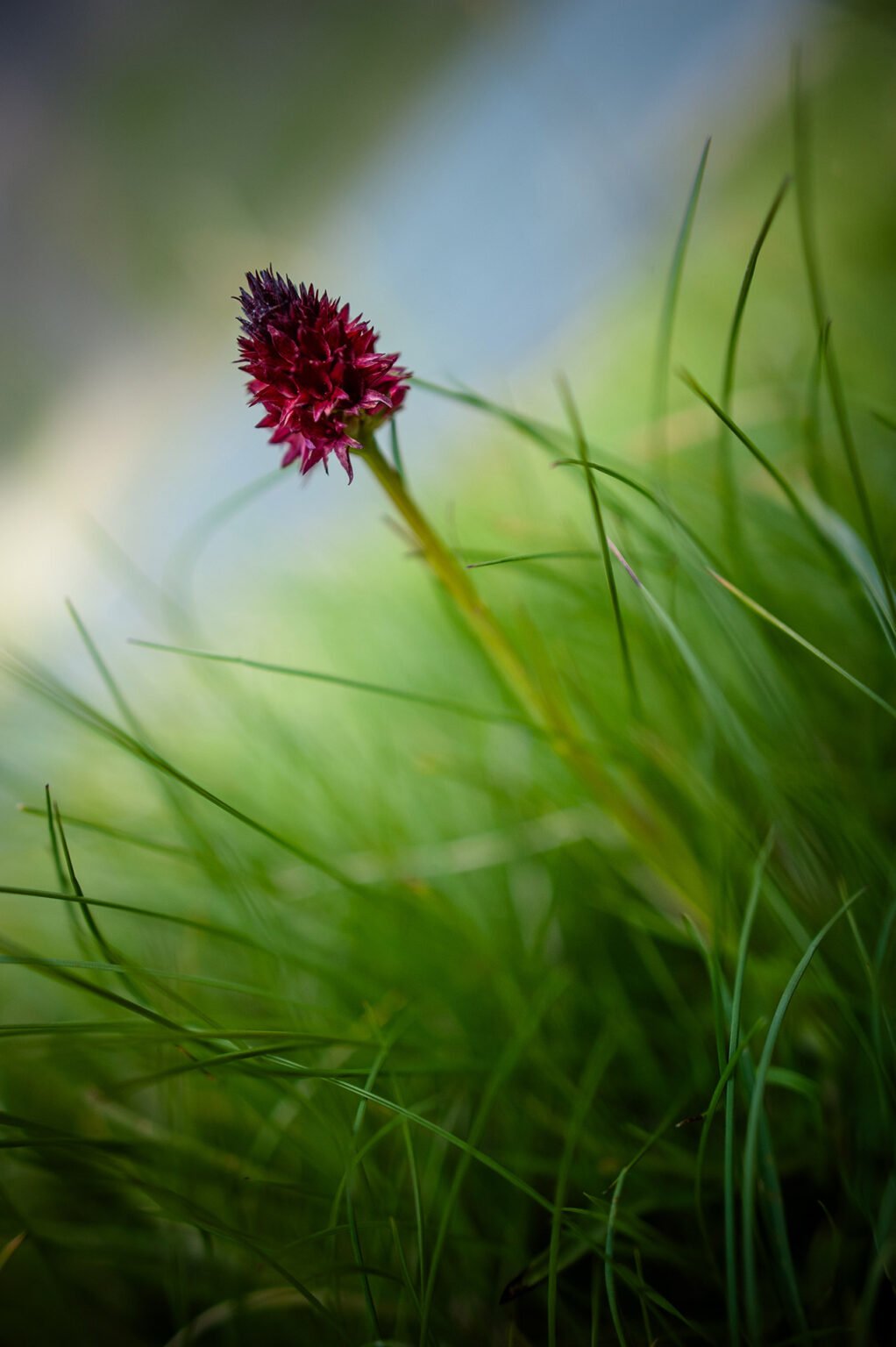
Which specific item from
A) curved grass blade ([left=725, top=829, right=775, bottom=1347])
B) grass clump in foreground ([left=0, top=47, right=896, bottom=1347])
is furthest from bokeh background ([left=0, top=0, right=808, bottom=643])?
curved grass blade ([left=725, top=829, right=775, bottom=1347])

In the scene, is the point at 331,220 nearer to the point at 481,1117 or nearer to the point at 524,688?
the point at 524,688

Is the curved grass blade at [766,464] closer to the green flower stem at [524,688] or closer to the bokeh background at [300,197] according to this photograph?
the green flower stem at [524,688]

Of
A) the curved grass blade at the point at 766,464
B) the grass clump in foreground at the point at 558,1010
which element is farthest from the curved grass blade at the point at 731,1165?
the curved grass blade at the point at 766,464

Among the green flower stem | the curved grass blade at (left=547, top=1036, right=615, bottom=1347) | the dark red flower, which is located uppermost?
the dark red flower

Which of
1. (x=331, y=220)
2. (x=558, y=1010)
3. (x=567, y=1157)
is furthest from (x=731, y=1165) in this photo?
(x=331, y=220)

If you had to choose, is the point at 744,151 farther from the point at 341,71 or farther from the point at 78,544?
the point at 78,544

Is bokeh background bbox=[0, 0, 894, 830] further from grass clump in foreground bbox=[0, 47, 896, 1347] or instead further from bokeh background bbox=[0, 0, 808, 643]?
grass clump in foreground bbox=[0, 47, 896, 1347]
